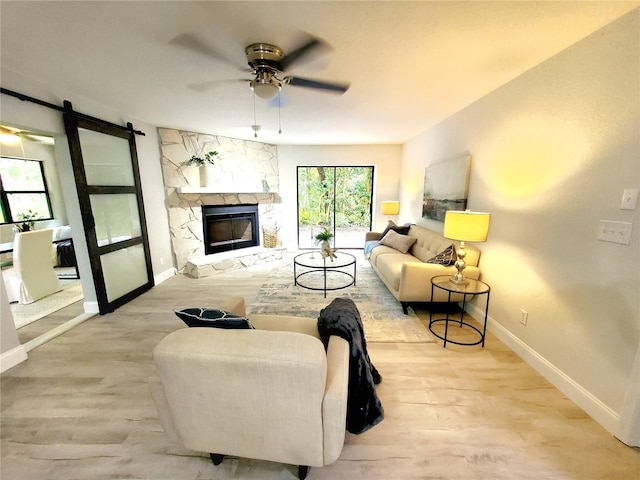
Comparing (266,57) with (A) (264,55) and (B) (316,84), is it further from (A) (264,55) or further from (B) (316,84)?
(B) (316,84)

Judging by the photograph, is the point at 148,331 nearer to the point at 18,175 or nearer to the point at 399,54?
the point at 399,54

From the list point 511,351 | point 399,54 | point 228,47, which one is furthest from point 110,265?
point 511,351

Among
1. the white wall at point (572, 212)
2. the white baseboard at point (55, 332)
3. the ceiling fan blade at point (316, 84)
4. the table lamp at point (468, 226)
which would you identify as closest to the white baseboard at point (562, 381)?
the white wall at point (572, 212)

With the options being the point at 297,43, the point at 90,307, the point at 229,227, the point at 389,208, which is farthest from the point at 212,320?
the point at 389,208

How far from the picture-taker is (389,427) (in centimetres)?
150

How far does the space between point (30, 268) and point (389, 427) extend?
454cm

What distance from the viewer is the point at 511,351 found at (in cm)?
219

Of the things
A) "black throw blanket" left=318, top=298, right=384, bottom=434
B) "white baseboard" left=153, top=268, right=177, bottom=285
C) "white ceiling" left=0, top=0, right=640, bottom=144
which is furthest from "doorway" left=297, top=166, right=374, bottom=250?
"black throw blanket" left=318, top=298, right=384, bottom=434

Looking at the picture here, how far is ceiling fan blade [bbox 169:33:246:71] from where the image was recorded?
1444mm

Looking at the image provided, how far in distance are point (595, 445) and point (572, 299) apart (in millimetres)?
832

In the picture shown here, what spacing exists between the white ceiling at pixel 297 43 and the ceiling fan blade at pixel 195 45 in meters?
0.04

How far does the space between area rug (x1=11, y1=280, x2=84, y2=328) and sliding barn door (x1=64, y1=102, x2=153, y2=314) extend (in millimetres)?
720

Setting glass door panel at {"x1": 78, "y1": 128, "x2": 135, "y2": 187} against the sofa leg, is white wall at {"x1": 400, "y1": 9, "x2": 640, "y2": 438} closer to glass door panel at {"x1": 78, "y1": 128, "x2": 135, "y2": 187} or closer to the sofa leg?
the sofa leg

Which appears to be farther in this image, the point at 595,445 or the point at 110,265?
the point at 110,265
